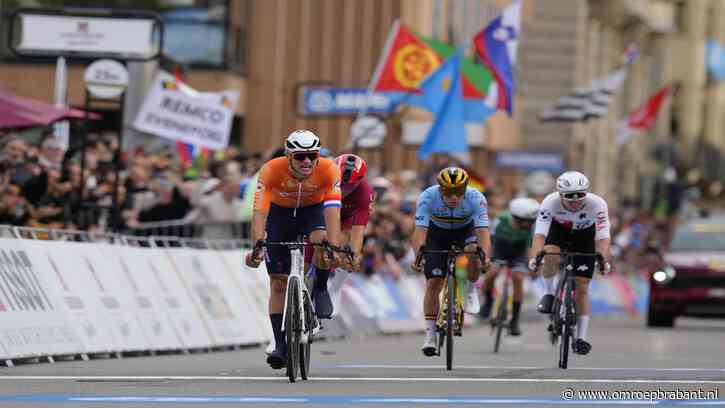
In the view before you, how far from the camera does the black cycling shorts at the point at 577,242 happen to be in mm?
19047

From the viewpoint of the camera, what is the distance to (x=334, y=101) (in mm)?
31359

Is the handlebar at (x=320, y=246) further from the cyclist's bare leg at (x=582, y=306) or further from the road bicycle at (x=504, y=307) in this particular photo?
the road bicycle at (x=504, y=307)

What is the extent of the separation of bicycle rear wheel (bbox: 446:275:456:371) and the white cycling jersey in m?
1.01

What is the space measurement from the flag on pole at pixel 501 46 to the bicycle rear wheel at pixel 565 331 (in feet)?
49.5

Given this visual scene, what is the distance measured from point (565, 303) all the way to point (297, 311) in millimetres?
4096

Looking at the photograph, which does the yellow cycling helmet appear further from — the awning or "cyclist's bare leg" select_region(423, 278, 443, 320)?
the awning

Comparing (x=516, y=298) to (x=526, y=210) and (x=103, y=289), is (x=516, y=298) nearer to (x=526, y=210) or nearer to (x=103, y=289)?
(x=526, y=210)

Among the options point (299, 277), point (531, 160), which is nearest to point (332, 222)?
point (299, 277)

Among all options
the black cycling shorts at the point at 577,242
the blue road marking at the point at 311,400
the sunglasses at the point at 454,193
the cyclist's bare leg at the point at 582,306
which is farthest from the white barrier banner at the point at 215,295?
the blue road marking at the point at 311,400

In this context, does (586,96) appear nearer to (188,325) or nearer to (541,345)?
(541,345)

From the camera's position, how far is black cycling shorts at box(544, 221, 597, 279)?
750 inches

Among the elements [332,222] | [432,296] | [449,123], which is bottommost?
[432,296]

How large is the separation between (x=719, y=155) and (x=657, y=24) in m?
27.1

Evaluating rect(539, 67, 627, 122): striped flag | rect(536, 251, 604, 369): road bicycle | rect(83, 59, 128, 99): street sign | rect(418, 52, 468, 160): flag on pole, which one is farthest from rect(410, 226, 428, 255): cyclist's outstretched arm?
rect(539, 67, 627, 122): striped flag
